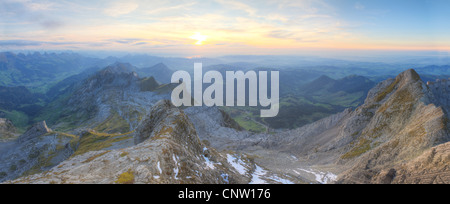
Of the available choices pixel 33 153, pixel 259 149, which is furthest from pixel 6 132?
pixel 259 149

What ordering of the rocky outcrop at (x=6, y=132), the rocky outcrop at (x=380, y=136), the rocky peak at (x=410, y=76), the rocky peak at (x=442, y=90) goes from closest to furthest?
the rocky outcrop at (x=380, y=136)
the rocky peak at (x=410, y=76)
the rocky peak at (x=442, y=90)
the rocky outcrop at (x=6, y=132)

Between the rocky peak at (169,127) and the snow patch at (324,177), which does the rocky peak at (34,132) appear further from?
the snow patch at (324,177)

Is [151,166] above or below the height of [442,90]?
below

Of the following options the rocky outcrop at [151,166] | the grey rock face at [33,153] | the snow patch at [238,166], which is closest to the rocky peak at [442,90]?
the snow patch at [238,166]

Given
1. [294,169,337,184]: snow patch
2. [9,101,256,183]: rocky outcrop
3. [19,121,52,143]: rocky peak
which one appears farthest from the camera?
[19,121,52,143]: rocky peak

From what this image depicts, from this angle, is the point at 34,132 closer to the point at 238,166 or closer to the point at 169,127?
the point at 169,127

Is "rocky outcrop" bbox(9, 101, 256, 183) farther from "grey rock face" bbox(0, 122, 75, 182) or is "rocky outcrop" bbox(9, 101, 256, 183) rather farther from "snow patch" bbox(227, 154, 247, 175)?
"grey rock face" bbox(0, 122, 75, 182)

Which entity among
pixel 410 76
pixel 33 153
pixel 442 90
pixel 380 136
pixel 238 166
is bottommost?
pixel 33 153

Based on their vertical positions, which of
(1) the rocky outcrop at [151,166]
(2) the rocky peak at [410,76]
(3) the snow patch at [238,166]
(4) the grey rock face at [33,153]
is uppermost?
(2) the rocky peak at [410,76]

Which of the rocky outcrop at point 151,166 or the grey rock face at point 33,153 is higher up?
the rocky outcrop at point 151,166

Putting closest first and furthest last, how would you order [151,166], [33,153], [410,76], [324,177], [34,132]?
[151,166] → [324,177] → [410,76] → [33,153] → [34,132]

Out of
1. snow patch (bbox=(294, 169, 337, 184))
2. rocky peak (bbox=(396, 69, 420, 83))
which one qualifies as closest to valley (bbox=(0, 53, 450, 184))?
snow patch (bbox=(294, 169, 337, 184))
